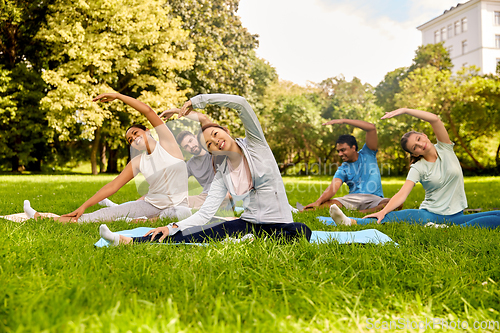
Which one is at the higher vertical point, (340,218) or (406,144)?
(406,144)

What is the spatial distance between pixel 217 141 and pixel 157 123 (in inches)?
76.6

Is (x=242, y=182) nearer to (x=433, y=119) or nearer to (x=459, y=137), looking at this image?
(x=433, y=119)

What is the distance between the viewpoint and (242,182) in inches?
127

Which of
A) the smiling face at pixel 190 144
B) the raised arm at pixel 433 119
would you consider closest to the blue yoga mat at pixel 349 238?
the raised arm at pixel 433 119

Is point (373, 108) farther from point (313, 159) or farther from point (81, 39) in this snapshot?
point (81, 39)

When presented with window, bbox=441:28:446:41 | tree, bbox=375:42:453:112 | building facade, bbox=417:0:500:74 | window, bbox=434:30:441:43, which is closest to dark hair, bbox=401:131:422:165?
tree, bbox=375:42:453:112

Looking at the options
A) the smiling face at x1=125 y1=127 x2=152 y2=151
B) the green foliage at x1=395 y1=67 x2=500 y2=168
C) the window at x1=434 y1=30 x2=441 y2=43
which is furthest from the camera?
the window at x1=434 y1=30 x2=441 y2=43

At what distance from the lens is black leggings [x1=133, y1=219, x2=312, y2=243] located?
130 inches

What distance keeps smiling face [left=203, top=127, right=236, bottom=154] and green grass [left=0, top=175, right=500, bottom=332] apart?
0.84m

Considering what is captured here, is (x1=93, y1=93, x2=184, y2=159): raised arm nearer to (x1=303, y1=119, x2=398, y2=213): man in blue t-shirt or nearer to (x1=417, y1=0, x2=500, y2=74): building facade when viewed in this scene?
(x1=303, y1=119, x2=398, y2=213): man in blue t-shirt

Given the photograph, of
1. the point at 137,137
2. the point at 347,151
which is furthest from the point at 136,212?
the point at 347,151

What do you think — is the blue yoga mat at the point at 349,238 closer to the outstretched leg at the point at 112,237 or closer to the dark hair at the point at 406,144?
the outstretched leg at the point at 112,237

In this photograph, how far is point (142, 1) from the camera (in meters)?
19.7

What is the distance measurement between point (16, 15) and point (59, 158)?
1132 cm
